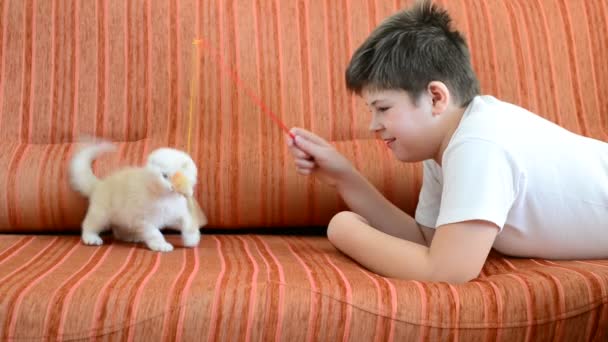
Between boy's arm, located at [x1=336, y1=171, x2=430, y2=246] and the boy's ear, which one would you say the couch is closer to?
boy's arm, located at [x1=336, y1=171, x2=430, y2=246]

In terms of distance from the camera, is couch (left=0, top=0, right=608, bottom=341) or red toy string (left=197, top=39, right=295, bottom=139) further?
red toy string (left=197, top=39, right=295, bottom=139)

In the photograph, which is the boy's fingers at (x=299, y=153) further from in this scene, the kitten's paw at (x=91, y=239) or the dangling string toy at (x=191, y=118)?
the kitten's paw at (x=91, y=239)

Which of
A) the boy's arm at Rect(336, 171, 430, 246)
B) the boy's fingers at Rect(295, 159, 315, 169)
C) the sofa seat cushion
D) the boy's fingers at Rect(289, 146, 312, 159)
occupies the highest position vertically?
the boy's fingers at Rect(289, 146, 312, 159)

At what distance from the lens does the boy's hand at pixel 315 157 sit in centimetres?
120

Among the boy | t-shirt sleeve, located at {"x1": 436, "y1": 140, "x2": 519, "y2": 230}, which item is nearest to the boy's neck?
the boy

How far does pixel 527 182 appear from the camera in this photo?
999 millimetres

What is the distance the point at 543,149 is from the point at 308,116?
537 millimetres

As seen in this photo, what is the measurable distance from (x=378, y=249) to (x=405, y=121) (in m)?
0.20

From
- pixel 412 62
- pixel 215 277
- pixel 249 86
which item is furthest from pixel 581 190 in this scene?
pixel 249 86

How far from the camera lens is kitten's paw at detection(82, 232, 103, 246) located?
119cm

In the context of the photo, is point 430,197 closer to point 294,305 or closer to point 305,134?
point 305,134

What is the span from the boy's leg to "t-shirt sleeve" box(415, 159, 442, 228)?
149 mm

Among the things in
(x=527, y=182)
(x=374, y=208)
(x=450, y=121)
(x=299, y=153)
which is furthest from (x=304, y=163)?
(x=527, y=182)

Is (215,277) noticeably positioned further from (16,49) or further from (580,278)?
(16,49)
